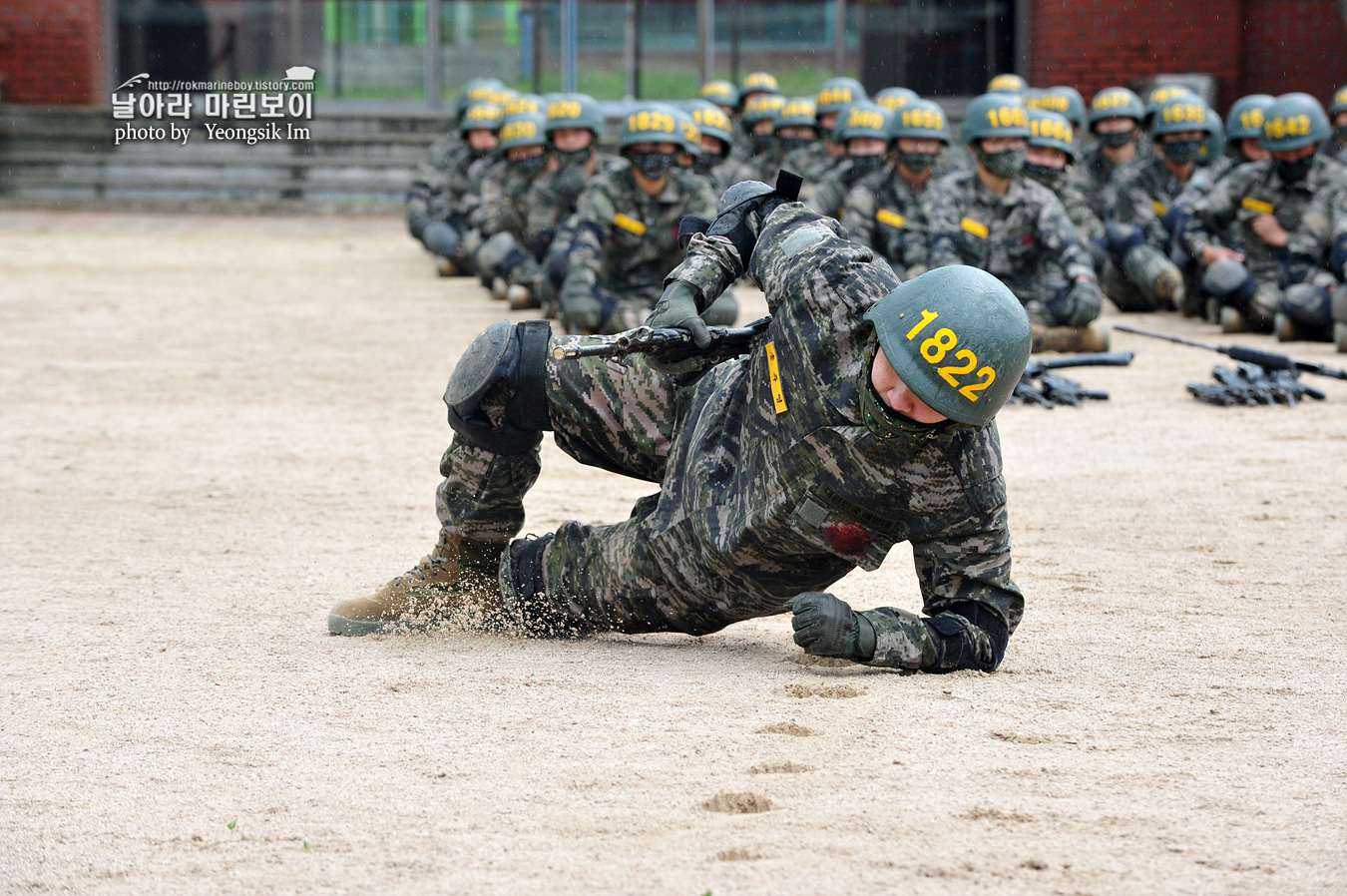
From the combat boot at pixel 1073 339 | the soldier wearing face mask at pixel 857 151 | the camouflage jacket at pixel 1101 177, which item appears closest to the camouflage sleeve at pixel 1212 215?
the camouflage jacket at pixel 1101 177

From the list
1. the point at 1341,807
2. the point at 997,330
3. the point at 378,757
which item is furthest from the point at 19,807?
the point at 1341,807

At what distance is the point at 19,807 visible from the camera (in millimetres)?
2783

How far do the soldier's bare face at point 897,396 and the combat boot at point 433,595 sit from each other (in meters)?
1.29

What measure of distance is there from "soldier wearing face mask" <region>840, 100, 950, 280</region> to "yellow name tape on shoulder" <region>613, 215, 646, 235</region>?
1751mm

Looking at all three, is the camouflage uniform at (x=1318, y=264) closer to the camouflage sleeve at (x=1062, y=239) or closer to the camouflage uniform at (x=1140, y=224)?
the camouflage sleeve at (x=1062, y=239)

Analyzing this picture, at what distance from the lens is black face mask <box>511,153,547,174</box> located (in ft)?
42.4

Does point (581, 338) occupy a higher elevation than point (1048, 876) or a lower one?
higher

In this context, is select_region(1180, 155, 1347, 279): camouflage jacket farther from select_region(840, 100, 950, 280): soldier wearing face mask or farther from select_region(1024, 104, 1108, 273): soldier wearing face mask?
select_region(840, 100, 950, 280): soldier wearing face mask

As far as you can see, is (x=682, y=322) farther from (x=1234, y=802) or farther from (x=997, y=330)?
(x=1234, y=802)

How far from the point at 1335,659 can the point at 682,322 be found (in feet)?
5.89

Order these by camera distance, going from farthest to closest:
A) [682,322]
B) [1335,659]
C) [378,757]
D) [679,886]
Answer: [1335,659], [682,322], [378,757], [679,886]

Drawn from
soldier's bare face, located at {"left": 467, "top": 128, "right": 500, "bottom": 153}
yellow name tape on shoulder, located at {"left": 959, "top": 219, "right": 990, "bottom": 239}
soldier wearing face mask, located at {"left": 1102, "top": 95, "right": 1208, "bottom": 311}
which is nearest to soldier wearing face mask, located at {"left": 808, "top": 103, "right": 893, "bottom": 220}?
soldier wearing face mask, located at {"left": 1102, "top": 95, "right": 1208, "bottom": 311}

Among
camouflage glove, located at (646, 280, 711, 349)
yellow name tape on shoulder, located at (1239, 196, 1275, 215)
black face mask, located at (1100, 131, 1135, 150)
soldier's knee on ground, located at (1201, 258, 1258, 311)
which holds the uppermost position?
black face mask, located at (1100, 131, 1135, 150)

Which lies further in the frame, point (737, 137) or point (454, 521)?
point (737, 137)
